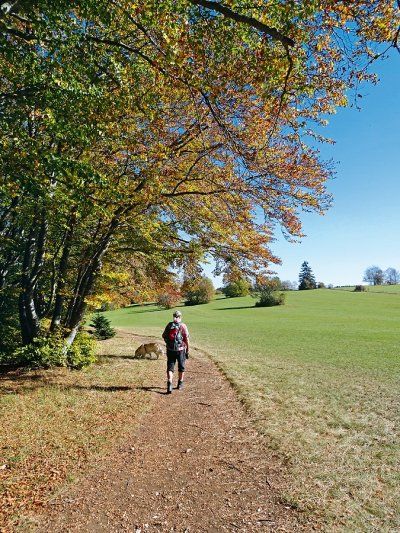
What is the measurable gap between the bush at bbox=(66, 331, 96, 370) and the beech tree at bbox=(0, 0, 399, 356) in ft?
2.19

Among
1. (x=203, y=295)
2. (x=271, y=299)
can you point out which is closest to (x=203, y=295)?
(x=203, y=295)

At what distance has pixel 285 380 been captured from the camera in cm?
1168

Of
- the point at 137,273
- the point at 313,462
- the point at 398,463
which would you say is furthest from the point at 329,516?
the point at 137,273

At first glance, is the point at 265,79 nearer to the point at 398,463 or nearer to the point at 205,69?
the point at 205,69

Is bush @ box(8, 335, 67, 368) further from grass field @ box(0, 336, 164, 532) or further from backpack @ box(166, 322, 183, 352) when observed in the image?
backpack @ box(166, 322, 183, 352)

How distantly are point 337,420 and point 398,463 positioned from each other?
6.74 ft

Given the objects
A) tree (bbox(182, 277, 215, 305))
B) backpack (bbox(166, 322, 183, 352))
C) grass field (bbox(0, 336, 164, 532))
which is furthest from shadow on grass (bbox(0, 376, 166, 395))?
tree (bbox(182, 277, 215, 305))

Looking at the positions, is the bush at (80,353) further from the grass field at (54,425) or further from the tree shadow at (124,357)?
the tree shadow at (124,357)

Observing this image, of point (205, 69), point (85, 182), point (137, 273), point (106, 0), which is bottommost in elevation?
point (137, 273)

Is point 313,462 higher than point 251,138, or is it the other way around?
point 251,138

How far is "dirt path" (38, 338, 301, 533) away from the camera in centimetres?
450

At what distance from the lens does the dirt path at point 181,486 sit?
14.8ft

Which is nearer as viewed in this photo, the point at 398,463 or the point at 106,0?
the point at 398,463

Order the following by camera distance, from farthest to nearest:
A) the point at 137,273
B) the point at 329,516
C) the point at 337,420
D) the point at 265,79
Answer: the point at 137,273
the point at 337,420
the point at 265,79
the point at 329,516
